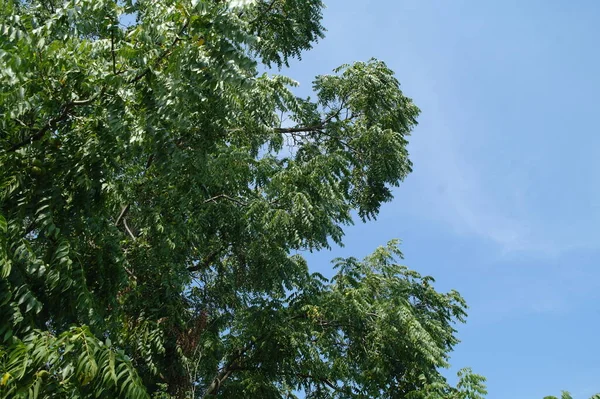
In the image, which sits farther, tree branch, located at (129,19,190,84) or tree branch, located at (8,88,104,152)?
tree branch, located at (8,88,104,152)

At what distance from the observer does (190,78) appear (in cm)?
507

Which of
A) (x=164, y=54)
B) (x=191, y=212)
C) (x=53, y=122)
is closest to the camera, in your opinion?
(x=164, y=54)

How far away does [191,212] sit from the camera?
28.5 feet

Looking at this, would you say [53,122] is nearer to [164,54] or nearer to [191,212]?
[164,54]

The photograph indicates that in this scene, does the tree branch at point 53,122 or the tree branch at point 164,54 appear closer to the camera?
the tree branch at point 164,54

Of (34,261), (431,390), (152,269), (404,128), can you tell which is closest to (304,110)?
(404,128)

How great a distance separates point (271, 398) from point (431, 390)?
8.87 ft

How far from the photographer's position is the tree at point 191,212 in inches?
182

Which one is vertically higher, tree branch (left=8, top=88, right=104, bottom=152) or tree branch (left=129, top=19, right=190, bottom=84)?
tree branch (left=129, top=19, right=190, bottom=84)

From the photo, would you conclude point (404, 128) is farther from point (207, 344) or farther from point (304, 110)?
point (207, 344)

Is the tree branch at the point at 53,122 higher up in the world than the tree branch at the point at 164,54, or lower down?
lower down

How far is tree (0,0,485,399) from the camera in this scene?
462 cm

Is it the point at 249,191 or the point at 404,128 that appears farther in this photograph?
the point at 404,128

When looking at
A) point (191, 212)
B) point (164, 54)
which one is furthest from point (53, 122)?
point (191, 212)
